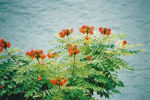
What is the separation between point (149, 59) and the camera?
2986 millimetres

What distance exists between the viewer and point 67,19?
3.49 meters

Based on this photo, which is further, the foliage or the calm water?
the calm water

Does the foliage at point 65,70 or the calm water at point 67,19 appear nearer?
the foliage at point 65,70

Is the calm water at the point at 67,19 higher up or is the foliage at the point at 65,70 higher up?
the calm water at the point at 67,19

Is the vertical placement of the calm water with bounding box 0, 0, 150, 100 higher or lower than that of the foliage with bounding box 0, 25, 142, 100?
higher

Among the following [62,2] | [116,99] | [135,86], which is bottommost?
[116,99]

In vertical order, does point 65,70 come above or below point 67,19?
below

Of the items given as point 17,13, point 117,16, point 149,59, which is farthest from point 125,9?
point 17,13

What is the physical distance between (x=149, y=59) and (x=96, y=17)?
52.6 inches

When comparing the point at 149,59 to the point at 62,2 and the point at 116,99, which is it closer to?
the point at 116,99

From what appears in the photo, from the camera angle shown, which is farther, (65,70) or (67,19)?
(67,19)

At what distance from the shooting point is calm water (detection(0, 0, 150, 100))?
3.18m

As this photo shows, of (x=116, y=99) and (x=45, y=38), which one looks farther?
(x=45, y=38)

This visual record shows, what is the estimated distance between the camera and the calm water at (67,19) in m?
3.18
